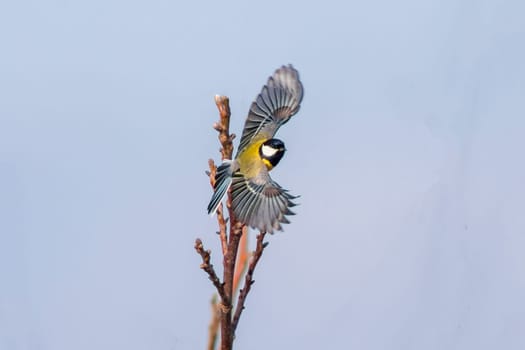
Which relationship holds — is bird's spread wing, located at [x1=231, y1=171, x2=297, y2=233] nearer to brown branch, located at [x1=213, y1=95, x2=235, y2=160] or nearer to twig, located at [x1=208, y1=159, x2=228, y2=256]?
twig, located at [x1=208, y1=159, x2=228, y2=256]

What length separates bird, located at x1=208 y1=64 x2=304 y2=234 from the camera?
145 inches

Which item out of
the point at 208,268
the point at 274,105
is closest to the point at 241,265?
the point at 208,268

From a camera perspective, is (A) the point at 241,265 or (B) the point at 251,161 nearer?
(A) the point at 241,265

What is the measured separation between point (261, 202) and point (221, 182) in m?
0.21

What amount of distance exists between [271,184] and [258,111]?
2.18 feet

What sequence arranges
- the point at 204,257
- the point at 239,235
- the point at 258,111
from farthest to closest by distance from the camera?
the point at 258,111, the point at 239,235, the point at 204,257

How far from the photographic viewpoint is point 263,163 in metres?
4.19

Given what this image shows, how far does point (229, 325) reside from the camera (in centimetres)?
331

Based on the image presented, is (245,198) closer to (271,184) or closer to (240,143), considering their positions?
(271,184)

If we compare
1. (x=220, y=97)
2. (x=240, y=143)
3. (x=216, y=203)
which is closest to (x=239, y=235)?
(x=216, y=203)

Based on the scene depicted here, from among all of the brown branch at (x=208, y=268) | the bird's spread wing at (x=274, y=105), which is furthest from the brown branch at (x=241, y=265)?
the bird's spread wing at (x=274, y=105)

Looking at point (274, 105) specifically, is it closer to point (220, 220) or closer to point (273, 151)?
point (273, 151)

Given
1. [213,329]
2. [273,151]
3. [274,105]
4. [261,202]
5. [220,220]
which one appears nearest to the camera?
[213,329]

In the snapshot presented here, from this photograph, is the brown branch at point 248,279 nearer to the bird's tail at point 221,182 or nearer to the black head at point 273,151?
the bird's tail at point 221,182
